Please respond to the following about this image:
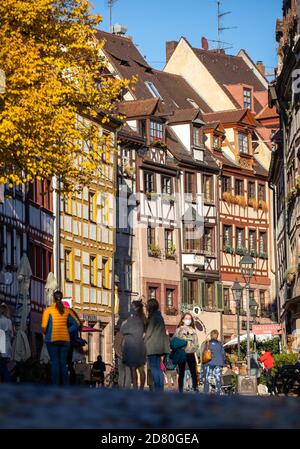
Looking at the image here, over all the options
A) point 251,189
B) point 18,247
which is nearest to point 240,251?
point 251,189

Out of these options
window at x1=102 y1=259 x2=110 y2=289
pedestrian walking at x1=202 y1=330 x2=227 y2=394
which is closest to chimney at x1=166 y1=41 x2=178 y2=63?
window at x1=102 y1=259 x2=110 y2=289

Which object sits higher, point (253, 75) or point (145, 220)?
point (253, 75)

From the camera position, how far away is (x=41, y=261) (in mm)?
53125

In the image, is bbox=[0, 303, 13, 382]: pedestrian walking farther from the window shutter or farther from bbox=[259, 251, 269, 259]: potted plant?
bbox=[259, 251, 269, 259]: potted plant

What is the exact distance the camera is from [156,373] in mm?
20203

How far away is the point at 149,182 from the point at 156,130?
10.1 ft

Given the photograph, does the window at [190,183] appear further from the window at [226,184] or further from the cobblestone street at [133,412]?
the cobblestone street at [133,412]

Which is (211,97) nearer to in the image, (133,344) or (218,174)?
(218,174)

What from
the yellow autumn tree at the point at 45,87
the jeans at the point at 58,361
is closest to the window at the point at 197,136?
the yellow autumn tree at the point at 45,87

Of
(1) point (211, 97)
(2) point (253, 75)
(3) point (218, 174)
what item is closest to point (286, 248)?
(3) point (218, 174)

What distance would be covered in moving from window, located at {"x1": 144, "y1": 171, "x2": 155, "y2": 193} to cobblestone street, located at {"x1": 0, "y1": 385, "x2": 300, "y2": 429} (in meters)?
62.2

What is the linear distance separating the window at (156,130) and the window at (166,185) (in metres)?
2.16
